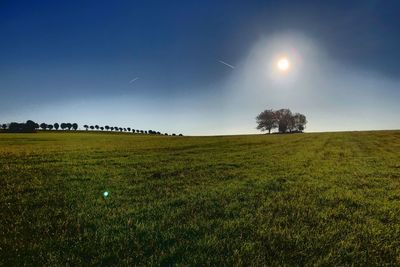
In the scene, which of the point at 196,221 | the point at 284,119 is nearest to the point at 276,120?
the point at 284,119

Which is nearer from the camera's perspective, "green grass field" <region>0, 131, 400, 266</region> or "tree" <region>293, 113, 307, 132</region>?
"green grass field" <region>0, 131, 400, 266</region>

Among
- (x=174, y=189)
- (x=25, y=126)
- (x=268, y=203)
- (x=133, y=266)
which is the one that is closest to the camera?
(x=133, y=266)

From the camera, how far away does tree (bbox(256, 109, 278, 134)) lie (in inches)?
6171

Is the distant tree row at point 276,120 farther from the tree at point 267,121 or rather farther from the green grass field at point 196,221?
the green grass field at point 196,221

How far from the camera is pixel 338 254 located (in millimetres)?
6703

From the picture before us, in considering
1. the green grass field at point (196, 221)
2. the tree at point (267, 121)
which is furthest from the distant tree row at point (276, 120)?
the green grass field at point (196, 221)

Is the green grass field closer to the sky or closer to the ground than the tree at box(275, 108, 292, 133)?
closer to the ground

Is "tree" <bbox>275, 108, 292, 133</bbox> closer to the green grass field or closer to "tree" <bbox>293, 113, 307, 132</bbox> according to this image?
"tree" <bbox>293, 113, 307, 132</bbox>

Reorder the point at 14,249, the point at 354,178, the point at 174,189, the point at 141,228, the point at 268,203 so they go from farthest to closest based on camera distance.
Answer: the point at 354,178 < the point at 174,189 < the point at 268,203 < the point at 141,228 < the point at 14,249

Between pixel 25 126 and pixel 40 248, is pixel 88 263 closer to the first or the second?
pixel 40 248

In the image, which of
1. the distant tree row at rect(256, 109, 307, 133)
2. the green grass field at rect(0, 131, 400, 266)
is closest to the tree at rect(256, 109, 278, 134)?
the distant tree row at rect(256, 109, 307, 133)

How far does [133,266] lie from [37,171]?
1369 cm

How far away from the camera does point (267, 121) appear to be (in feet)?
514

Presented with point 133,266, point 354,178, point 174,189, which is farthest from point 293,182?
point 133,266
